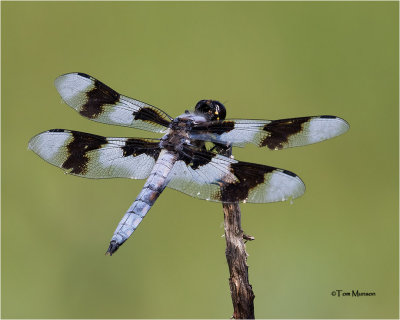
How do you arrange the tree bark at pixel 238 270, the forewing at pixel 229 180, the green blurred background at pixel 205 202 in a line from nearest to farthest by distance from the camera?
1. the tree bark at pixel 238 270
2. the forewing at pixel 229 180
3. the green blurred background at pixel 205 202

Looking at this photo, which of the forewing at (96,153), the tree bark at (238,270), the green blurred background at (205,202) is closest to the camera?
the tree bark at (238,270)

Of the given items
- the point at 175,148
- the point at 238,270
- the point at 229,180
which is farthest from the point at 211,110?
the point at 238,270

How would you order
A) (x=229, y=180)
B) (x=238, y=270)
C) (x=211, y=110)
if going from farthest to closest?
(x=211, y=110) < (x=229, y=180) < (x=238, y=270)

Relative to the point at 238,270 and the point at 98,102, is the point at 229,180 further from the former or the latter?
the point at 98,102

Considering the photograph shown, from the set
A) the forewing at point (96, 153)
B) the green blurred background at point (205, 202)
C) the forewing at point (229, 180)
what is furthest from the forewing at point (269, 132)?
the green blurred background at point (205, 202)

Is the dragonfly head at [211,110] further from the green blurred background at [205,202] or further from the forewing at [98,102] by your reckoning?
the green blurred background at [205,202]

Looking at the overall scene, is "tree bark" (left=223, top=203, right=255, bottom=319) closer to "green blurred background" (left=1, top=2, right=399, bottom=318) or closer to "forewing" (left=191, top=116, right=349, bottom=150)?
"forewing" (left=191, top=116, right=349, bottom=150)

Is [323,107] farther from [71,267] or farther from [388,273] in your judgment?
[71,267]
